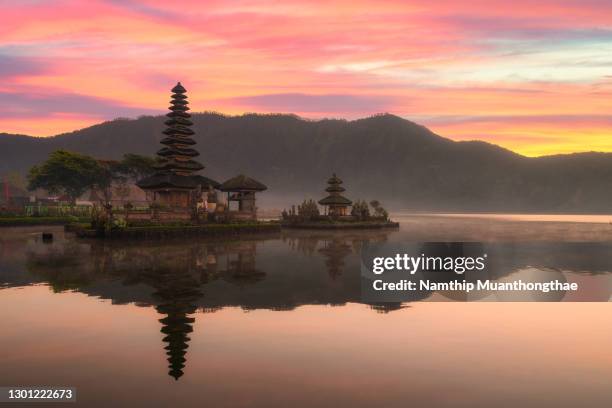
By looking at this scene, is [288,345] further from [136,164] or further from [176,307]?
[136,164]

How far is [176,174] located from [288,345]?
4931 cm

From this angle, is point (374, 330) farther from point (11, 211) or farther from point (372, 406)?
point (11, 211)

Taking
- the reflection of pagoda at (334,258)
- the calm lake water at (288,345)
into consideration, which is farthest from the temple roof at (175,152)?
the calm lake water at (288,345)

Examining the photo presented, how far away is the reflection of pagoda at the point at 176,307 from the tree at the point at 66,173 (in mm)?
70530

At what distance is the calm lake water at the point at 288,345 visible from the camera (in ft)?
26.6

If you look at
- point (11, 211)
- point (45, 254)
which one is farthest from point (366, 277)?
point (11, 211)

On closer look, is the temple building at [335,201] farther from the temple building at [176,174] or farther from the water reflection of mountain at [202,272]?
the water reflection of mountain at [202,272]

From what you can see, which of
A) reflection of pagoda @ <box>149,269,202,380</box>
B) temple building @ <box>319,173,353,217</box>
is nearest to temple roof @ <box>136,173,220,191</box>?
temple building @ <box>319,173,353,217</box>

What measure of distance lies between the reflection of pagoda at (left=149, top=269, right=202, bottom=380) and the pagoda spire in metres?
37.2

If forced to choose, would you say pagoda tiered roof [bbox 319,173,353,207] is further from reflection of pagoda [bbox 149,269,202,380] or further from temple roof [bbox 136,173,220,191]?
reflection of pagoda [bbox 149,269,202,380]

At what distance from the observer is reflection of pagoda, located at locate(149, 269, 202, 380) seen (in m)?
9.88

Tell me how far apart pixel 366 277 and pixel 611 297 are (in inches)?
338

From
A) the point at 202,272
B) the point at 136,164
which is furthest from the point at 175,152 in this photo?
the point at 202,272

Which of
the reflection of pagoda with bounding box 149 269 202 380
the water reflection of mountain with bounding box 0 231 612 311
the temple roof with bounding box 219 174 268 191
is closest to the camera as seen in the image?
the reflection of pagoda with bounding box 149 269 202 380
